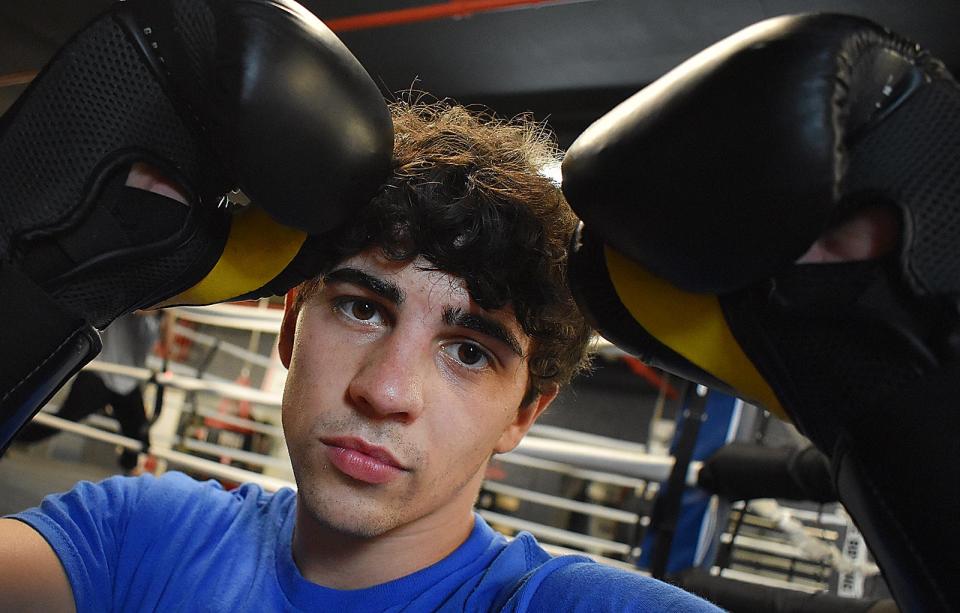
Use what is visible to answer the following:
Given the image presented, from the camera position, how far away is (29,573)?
98 centimetres

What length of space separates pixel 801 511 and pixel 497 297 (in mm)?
1908

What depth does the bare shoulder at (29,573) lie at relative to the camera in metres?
0.94

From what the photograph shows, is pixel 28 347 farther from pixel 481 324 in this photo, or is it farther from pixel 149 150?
pixel 481 324

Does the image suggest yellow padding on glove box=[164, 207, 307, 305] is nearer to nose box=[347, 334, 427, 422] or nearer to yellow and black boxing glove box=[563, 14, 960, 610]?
nose box=[347, 334, 427, 422]

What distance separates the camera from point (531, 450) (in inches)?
85.4

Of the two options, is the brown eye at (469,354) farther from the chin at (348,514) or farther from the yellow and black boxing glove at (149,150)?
the yellow and black boxing glove at (149,150)

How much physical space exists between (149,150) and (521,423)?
707 millimetres

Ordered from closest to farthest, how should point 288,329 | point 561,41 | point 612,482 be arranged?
1. point 288,329
2. point 561,41
3. point 612,482

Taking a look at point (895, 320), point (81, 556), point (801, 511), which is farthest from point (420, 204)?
point (801, 511)

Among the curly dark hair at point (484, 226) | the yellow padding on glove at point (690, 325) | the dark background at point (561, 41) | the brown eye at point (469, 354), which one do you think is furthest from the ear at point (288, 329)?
the dark background at point (561, 41)

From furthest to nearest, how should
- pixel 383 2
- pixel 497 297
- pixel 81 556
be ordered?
pixel 383 2 → pixel 81 556 → pixel 497 297

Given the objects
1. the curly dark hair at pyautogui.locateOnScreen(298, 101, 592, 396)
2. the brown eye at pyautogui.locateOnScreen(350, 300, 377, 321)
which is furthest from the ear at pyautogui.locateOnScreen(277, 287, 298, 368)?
the brown eye at pyautogui.locateOnScreen(350, 300, 377, 321)

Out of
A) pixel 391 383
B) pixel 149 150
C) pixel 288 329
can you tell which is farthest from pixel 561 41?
pixel 149 150

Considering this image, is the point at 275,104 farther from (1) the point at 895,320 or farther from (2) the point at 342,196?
(1) the point at 895,320
